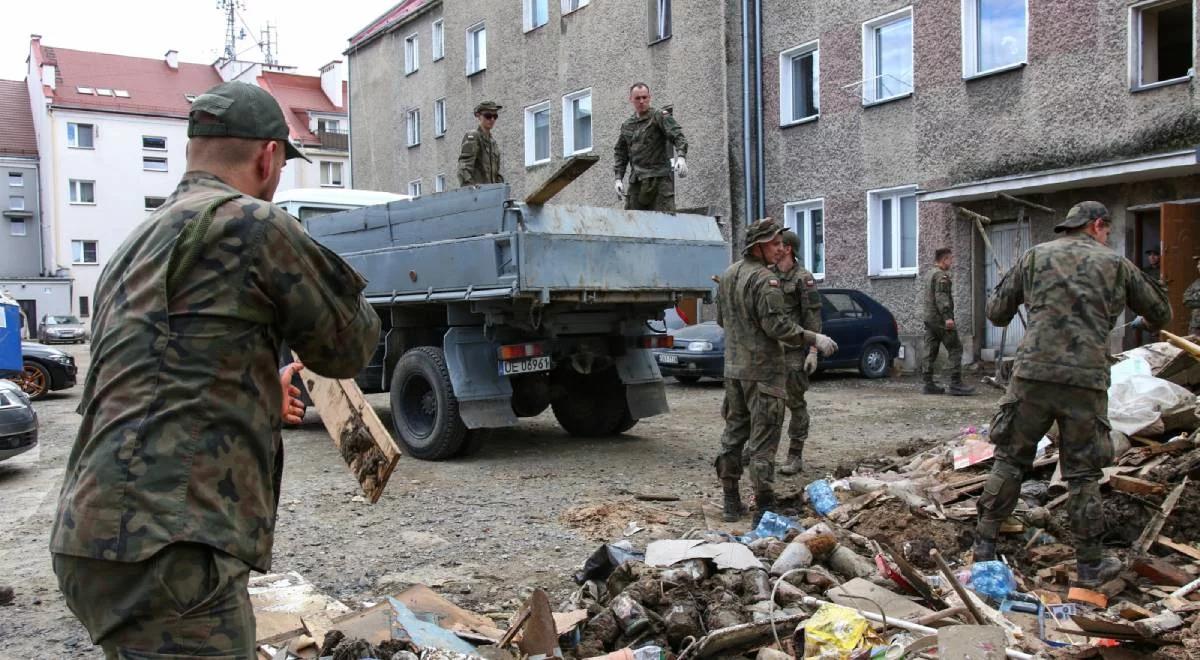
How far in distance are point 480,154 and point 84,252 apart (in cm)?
4411

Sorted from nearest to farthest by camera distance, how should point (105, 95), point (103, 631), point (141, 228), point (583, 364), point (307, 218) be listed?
point (103, 631)
point (141, 228)
point (583, 364)
point (307, 218)
point (105, 95)

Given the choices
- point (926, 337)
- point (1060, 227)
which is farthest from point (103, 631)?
point (926, 337)

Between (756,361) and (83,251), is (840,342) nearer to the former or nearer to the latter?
(756,361)

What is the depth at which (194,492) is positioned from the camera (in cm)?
192

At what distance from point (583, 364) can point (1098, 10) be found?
31.3 feet

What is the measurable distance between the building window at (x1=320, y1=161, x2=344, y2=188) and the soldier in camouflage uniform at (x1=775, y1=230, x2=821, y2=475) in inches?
1791

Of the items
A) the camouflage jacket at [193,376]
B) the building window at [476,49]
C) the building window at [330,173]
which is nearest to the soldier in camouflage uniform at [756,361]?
the camouflage jacket at [193,376]

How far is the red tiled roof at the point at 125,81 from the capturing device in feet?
158

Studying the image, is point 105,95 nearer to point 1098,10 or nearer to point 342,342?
point 1098,10

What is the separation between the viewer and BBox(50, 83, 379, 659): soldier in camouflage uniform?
1.90 meters

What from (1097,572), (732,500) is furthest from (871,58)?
(1097,572)

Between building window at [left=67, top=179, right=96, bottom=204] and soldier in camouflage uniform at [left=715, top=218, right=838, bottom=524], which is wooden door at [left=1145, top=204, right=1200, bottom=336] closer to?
soldier in camouflage uniform at [left=715, top=218, right=838, bottom=524]

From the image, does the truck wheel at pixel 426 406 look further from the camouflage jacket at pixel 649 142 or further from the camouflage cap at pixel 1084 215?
the camouflage cap at pixel 1084 215

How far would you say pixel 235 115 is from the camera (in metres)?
2.16
